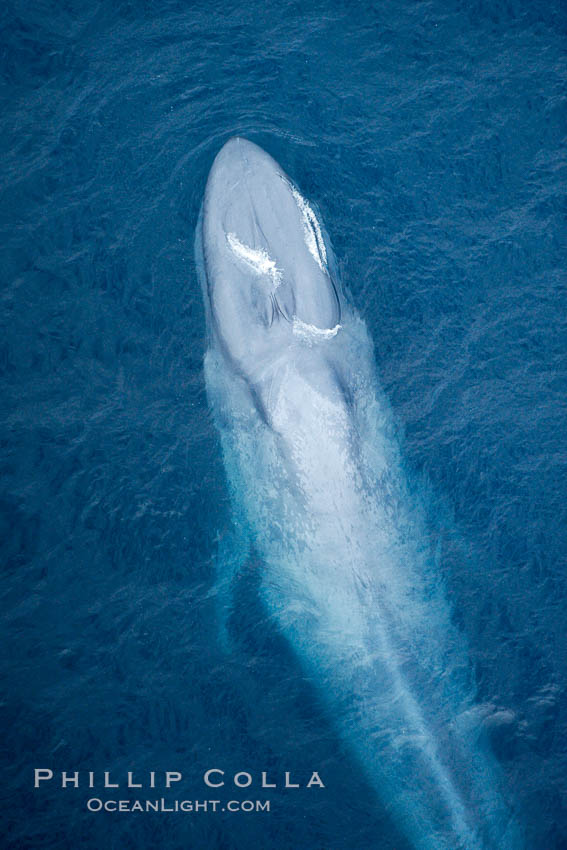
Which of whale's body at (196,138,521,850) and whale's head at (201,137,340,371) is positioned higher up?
whale's head at (201,137,340,371)

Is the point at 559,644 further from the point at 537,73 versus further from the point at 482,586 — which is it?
the point at 537,73

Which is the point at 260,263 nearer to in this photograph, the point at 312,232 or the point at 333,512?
the point at 312,232

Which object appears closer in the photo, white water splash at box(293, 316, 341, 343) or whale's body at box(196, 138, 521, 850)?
whale's body at box(196, 138, 521, 850)

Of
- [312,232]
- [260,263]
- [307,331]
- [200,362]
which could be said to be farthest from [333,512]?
[312,232]

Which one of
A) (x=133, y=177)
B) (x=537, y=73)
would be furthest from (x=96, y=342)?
(x=537, y=73)

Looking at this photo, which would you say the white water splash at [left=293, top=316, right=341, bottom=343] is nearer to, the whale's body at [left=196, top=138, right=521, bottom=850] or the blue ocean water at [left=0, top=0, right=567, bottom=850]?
the whale's body at [left=196, top=138, right=521, bottom=850]

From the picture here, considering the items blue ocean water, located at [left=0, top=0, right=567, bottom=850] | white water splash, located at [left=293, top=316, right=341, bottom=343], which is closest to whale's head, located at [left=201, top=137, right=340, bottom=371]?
white water splash, located at [left=293, top=316, right=341, bottom=343]
